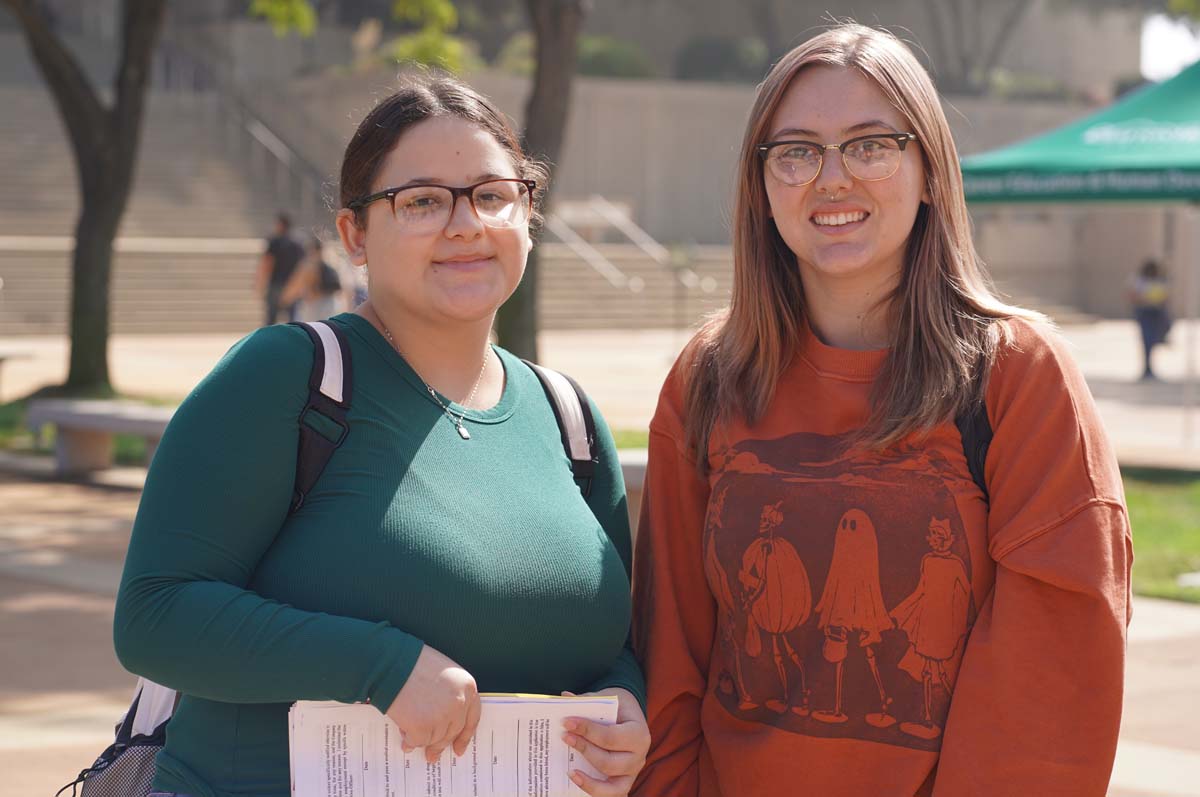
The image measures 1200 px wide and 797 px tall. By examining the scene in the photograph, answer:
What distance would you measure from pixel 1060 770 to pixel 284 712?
3.81 ft

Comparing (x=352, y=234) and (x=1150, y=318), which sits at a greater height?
Answer: (x=352, y=234)

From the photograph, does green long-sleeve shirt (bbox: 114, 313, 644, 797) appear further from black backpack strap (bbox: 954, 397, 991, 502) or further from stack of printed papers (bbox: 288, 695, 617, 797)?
black backpack strap (bbox: 954, 397, 991, 502)

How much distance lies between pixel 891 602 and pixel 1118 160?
430 inches

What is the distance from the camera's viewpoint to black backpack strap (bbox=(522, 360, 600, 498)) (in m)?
2.74

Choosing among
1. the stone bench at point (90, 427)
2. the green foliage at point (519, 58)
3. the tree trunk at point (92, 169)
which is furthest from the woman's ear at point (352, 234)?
the green foliage at point (519, 58)

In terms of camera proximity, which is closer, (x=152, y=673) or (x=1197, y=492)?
(x=152, y=673)

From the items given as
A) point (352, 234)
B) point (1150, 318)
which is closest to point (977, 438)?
point (352, 234)

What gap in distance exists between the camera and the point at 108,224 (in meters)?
15.5

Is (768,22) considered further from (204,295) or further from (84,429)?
(84,429)

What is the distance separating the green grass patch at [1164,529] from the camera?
8.15 metres

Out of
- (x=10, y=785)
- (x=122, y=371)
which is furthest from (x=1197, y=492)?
(x=122, y=371)

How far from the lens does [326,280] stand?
48.9ft

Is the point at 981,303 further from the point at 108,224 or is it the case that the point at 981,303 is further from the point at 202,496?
the point at 108,224

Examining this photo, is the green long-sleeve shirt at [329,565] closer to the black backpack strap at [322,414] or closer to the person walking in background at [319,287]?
the black backpack strap at [322,414]
